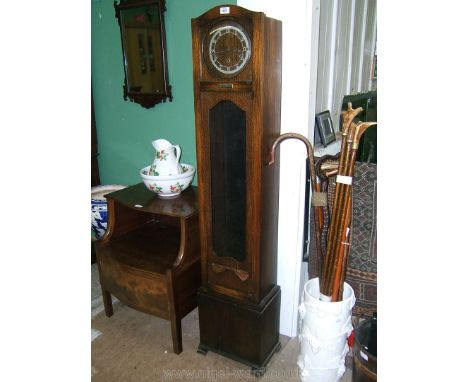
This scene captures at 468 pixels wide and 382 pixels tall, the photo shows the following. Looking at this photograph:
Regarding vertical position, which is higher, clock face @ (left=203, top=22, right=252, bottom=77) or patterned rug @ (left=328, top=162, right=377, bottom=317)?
clock face @ (left=203, top=22, right=252, bottom=77)

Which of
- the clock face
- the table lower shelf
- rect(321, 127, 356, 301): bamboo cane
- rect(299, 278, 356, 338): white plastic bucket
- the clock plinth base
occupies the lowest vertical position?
the clock plinth base

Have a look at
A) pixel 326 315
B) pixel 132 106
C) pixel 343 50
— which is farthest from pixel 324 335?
pixel 132 106

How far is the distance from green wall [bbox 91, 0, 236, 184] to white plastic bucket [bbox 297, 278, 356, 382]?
1.16 metres

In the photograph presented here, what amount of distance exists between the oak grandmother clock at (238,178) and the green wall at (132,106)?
0.72m

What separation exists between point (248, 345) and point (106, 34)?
1.93 metres

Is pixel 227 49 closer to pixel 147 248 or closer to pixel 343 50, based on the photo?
pixel 147 248

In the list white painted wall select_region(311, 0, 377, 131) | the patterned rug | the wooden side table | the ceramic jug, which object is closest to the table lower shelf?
the wooden side table

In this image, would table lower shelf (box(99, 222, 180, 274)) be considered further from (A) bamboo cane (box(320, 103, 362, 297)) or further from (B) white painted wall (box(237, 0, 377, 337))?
(A) bamboo cane (box(320, 103, 362, 297))

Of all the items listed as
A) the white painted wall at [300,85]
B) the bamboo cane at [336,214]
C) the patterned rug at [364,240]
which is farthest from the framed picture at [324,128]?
the bamboo cane at [336,214]

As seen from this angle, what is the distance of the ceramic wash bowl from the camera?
1820 mm

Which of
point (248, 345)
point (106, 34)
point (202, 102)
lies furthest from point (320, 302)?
point (106, 34)
